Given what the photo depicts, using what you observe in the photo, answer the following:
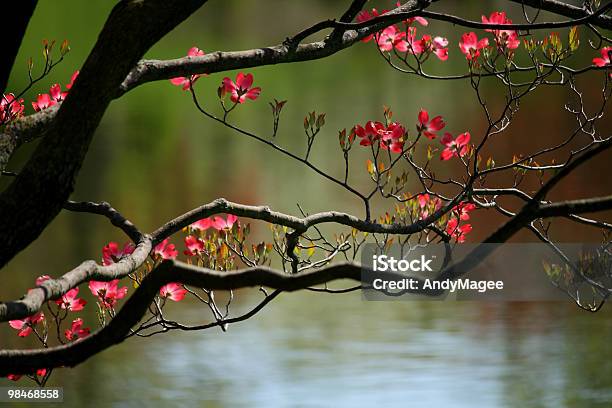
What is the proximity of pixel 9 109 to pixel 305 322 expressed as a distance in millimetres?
6646

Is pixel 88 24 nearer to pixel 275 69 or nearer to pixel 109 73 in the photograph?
pixel 275 69

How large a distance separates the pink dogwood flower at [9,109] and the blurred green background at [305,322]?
13.8 feet

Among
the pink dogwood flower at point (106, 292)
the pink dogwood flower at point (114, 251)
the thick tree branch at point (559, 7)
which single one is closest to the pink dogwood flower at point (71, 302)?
the pink dogwood flower at point (106, 292)

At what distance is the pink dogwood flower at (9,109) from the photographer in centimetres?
220

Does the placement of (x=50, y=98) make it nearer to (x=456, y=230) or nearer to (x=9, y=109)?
(x=9, y=109)

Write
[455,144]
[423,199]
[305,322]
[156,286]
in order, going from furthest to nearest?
[305,322], [423,199], [455,144], [156,286]

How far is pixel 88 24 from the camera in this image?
2028cm

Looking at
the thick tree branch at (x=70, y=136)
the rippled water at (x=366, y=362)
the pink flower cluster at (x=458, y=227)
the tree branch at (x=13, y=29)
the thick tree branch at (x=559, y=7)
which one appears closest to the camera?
the thick tree branch at (x=70, y=136)

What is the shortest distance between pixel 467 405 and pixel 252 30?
17.8 metres

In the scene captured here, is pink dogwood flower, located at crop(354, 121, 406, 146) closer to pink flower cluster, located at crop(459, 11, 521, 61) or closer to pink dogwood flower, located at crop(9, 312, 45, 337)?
pink flower cluster, located at crop(459, 11, 521, 61)

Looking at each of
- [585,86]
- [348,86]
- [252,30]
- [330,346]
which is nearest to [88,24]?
[252,30]

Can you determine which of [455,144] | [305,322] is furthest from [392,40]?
[305,322]

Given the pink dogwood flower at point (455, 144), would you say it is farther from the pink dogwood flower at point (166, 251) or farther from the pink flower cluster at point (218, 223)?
the pink dogwood flower at point (166, 251)

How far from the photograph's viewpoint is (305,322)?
8.71 meters
